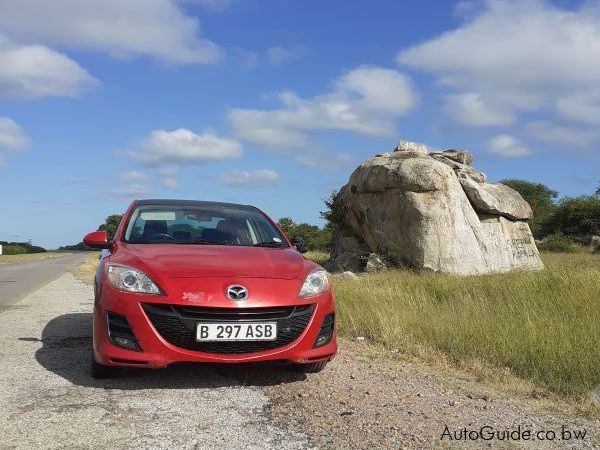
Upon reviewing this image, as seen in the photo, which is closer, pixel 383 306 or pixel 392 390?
pixel 392 390

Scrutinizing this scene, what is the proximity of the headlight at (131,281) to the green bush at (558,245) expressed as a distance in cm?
3079

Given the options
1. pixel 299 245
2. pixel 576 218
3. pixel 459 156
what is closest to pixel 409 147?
pixel 459 156

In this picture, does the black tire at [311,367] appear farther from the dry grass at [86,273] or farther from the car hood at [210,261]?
the dry grass at [86,273]

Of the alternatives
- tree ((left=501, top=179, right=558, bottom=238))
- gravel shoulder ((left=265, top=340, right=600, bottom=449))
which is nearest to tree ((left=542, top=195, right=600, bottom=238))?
tree ((left=501, top=179, right=558, bottom=238))

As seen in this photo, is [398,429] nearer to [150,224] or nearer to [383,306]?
[150,224]

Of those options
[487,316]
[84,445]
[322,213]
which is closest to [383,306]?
[487,316]

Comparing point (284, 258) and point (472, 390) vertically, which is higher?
point (284, 258)

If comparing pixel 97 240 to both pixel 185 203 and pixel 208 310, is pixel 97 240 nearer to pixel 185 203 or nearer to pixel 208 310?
pixel 185 203

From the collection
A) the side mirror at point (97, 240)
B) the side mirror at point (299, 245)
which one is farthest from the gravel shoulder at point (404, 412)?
the side mirror at point (97, 240)

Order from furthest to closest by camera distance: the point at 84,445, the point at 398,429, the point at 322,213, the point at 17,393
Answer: the point at 322,213
the point at 17,393
the point at 398,429
the point at 84,445

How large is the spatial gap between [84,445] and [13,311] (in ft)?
23.2

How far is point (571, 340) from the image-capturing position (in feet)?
19.2

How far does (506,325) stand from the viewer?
6656 mm

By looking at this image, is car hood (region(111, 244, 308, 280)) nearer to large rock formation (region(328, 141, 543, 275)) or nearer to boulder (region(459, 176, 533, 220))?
large rock formation (region(328, 141, 543, 275))
